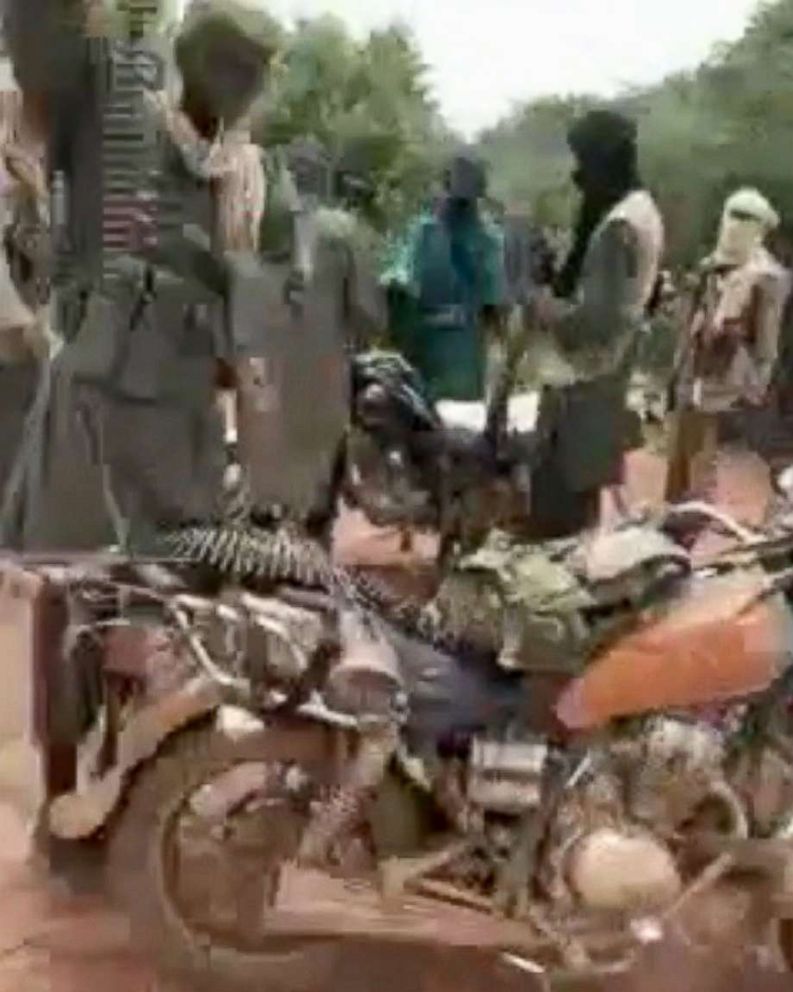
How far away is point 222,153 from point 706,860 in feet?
2.65

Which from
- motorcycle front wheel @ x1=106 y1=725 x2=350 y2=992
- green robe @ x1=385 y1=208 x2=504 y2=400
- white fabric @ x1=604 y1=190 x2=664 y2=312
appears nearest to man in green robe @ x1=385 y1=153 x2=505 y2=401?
green robe @ x1=385 y1=208 x2=504 y2=400

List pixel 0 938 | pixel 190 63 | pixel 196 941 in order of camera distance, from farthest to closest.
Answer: pixel 0 938, pixel 196 941, pixel 190 63

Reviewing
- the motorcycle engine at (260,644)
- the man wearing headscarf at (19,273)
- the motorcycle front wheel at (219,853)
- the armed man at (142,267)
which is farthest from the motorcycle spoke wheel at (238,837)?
the man wearing headscarf at (19,273)

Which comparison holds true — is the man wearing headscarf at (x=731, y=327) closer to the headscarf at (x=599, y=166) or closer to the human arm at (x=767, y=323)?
the human arm at (x=767, y=323)

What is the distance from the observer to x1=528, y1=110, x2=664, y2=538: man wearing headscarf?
245 cm

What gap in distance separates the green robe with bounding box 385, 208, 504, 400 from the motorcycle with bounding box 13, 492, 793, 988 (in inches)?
7.9

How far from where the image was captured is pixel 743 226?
2477 millimetres

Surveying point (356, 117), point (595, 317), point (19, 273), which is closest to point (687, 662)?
point (595, 317)

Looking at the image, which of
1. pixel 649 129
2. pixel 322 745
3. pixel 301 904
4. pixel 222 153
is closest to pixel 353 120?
pixel 222 153

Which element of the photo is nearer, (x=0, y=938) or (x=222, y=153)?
(x=222, y=153)

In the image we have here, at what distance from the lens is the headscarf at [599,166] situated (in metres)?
2.46

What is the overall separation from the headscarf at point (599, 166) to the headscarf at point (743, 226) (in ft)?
0.30

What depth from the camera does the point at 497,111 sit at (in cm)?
251

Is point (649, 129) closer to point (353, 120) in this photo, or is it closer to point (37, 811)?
point (353, 120)
